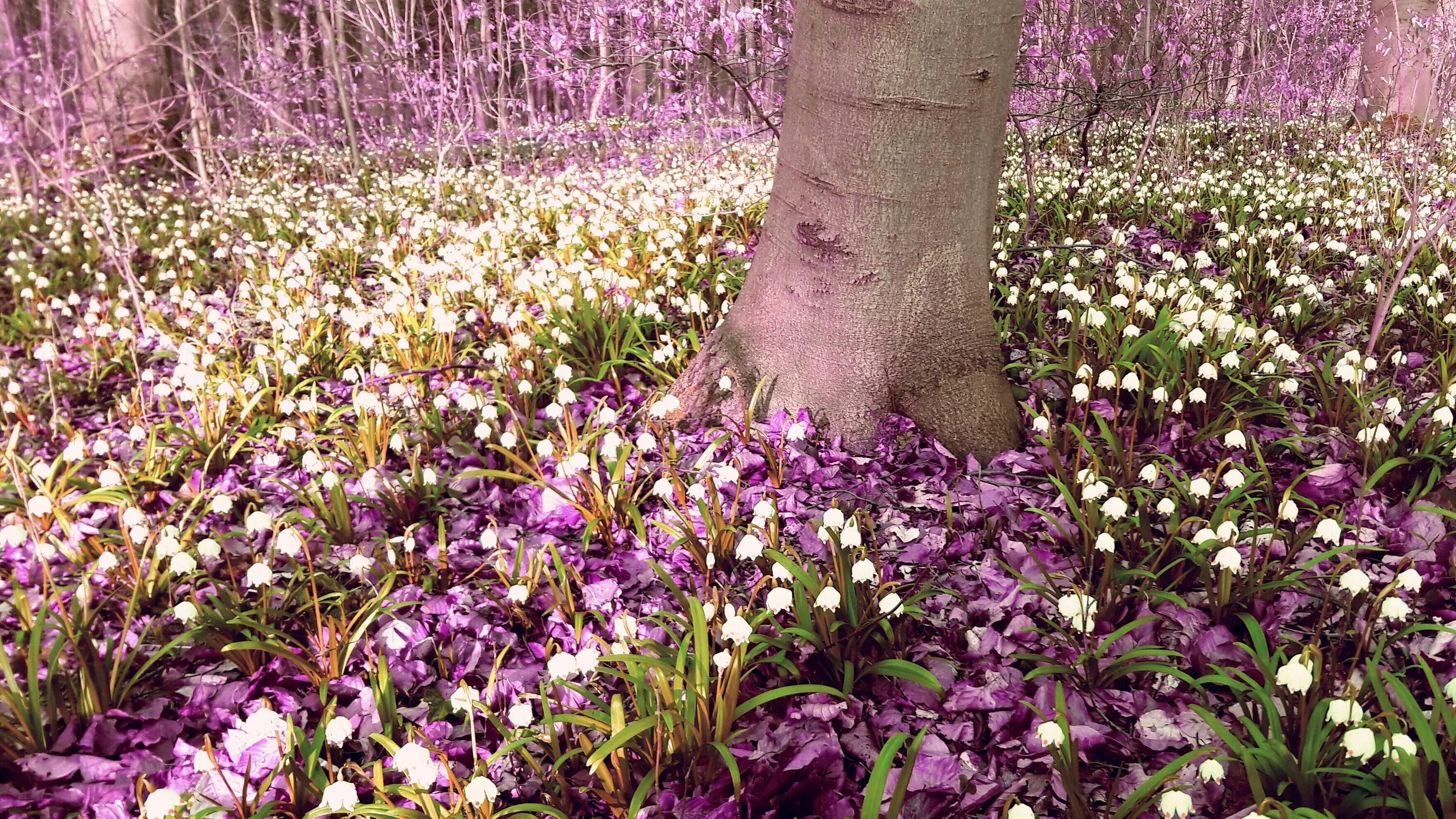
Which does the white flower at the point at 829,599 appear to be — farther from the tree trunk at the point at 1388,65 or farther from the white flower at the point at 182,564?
the tree trunk at the point at 1388,65

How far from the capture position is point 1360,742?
4.66ft

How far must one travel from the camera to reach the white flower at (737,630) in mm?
1802

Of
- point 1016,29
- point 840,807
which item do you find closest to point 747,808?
point 840,807

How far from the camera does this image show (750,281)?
3246 mm

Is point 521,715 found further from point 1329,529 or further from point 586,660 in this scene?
point 1329,529

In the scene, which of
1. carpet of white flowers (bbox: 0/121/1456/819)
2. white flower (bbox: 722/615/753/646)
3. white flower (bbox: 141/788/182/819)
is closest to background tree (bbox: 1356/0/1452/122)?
carpet of white flowers (bbox: 0/121/1456/819)

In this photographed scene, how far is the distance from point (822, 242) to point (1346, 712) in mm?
1982

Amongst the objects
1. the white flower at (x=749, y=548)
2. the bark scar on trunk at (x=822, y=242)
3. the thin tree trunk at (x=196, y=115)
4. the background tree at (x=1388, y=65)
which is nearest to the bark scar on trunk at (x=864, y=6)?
the bark scar on trunk at (x=822, y=242)

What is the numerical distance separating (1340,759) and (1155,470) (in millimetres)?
907

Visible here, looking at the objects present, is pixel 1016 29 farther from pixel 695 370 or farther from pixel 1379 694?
pixel 1379 694

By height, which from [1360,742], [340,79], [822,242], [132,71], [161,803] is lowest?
[161,803]

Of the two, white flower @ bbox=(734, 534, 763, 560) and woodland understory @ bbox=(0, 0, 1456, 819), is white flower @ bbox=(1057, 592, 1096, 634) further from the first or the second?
white flower @ bbox=(734, 534, 763, 560)

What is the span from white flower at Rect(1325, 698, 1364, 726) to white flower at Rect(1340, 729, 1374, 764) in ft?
0.28

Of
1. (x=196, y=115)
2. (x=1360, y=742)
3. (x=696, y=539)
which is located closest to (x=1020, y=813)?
(x=1360, y=742)
